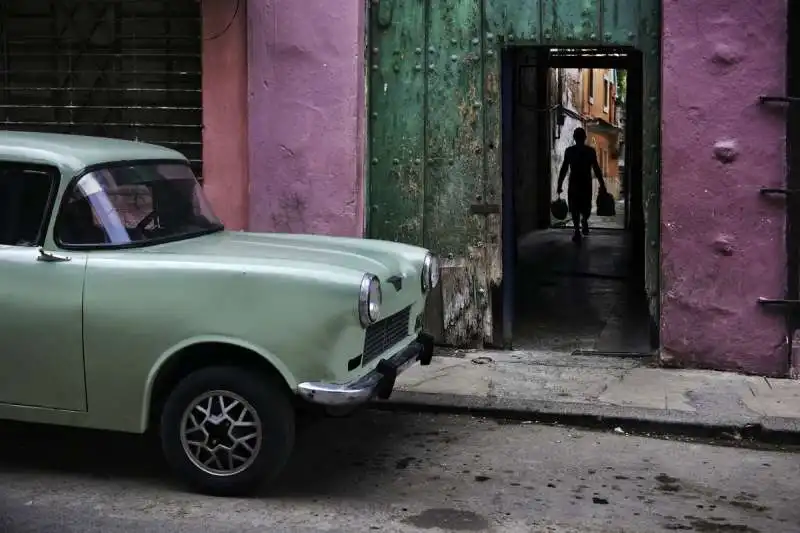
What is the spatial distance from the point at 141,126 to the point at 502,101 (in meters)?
3.09

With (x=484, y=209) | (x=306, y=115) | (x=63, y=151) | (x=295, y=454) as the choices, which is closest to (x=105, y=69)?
(x=306, y=115)

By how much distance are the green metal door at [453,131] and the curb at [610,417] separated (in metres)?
1.56

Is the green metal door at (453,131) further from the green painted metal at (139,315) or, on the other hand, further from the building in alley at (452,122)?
the green painted metal at (139,315)

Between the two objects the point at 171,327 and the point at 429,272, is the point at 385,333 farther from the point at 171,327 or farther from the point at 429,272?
the point at 171,327

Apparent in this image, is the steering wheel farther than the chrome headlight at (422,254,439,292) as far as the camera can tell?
No

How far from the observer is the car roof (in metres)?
5.16

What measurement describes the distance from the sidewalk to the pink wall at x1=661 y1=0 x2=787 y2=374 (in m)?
0.36

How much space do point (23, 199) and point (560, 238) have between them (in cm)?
1422

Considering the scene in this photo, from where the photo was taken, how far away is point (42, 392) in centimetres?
503

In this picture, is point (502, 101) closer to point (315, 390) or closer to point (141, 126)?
point (141, 126)

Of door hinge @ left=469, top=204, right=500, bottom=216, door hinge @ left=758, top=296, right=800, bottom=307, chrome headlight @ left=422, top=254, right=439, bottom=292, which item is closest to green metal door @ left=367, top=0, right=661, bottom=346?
door hinge @ left=469, top=204, right=500, bottom=216

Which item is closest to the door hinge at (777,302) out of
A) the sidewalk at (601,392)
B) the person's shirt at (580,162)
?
the sidewalk at (601,392)

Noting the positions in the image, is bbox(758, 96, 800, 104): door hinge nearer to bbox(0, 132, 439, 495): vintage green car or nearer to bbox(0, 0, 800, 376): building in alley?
bbox(0, 0, 800, 376): building in alley

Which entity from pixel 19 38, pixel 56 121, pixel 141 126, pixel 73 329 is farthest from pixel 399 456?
pixel 19 38
